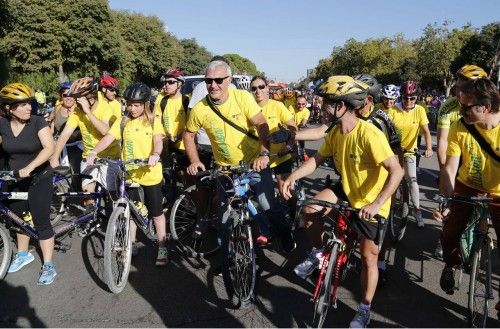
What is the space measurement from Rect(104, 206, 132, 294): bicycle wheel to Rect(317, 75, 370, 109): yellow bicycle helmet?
235 centimetres

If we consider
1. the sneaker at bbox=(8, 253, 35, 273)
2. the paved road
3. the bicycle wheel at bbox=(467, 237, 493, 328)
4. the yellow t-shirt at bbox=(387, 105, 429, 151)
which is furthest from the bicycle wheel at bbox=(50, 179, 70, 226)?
the bicycle wheel at bbox=(467, 237, 493, 328)

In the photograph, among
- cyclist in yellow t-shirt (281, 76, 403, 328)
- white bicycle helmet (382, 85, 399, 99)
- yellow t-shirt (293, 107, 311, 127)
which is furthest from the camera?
yellow t-shirt (293, 107, 311, 127)

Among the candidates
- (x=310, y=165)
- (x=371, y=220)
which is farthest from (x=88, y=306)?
(x=371, y=220)

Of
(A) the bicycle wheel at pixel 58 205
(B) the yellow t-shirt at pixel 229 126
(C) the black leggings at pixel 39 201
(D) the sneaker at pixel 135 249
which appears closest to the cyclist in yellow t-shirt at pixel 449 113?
(B) the yellow t-shirt at pixel 229 126

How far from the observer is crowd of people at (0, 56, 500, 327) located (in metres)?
3.26

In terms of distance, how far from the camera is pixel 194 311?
3.77 m

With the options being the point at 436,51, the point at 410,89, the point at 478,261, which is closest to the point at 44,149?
the point at 478,261

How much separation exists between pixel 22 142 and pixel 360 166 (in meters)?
3.36

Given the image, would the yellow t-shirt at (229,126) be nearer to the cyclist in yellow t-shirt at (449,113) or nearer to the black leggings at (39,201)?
the black leggings at (39,201)

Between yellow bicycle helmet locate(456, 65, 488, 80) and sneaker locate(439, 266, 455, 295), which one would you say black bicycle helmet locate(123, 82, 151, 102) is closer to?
yellow bicycle helmet locate(456, 65, 488, 80)

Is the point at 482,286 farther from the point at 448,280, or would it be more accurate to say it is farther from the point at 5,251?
the point at 5,251

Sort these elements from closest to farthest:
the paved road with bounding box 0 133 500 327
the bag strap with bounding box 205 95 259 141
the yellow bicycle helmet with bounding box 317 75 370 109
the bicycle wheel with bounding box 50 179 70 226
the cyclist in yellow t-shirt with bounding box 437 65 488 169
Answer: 1. the yellow bicycle helmet with bounding box 317 75 370 109
2. the paved road with bounding box 0 133 500 327
3. the cyclist in yellow t-shirt with bounding box 437 65 488 169
4. the bag strap with bounding box 205 95 259 141
5. the bicycle wheel with bounding box 50 179 70 226

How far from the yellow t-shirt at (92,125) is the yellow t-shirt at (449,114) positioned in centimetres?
390

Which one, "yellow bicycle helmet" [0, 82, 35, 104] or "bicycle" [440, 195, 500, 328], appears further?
"yellow bicycle helmet" [0, 82, 35, 104]
